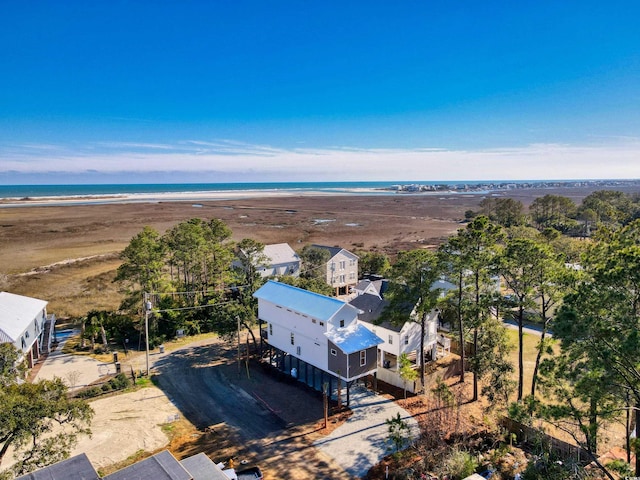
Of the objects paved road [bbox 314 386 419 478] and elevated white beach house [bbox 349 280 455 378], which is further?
elevated white beach house [bbox 349 280 455 378]

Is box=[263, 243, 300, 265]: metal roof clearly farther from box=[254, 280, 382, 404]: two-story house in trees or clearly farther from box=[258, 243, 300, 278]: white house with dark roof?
box=[254, 280, 382, 404]: two-story house in trees

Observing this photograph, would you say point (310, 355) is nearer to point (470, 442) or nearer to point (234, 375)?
point (234, 375)

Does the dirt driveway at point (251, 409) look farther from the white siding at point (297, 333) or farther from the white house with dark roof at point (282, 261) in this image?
the white house with dark roof at point (282, 261)

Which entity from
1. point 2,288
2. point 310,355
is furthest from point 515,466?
point 2,288

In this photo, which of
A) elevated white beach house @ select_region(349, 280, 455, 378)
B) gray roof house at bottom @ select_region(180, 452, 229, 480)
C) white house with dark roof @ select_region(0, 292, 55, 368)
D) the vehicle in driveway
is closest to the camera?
gray roof house at bottom @ select_region(180, 452, 229, 480)

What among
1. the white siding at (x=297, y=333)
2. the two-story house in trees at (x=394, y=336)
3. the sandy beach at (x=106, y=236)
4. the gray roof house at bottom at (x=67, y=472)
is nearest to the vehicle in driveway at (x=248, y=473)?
the gray roof house at bottom at (x=67, y=472)

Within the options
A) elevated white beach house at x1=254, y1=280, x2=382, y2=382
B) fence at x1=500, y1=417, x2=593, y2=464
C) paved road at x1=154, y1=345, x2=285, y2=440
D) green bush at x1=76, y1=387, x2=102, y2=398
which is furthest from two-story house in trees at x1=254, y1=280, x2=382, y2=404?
green bush at x1=76, y1=387, x2=102, y2=398

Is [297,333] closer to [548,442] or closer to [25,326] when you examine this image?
[548,442]
